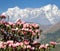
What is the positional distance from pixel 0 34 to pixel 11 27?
71 centimetres

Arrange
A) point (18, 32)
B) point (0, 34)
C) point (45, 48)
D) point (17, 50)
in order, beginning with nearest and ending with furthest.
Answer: point (17, 50) < point (45, 48) < point (18, 32) < point (0, 34)

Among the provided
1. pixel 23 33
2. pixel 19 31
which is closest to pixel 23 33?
pixel 23 33

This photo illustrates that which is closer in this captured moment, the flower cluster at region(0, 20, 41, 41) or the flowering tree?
the flowering tree

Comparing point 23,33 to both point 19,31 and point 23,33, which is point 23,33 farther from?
point 19,31

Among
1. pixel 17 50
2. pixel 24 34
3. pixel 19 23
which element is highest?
pixel 19 23

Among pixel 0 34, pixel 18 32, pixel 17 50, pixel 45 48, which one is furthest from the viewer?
pixel 0 34

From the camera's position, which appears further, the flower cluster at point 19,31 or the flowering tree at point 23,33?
the flower cluster at point 19,31

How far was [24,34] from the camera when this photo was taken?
10023 mm

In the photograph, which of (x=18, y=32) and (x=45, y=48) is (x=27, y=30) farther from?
(x=45, y=48)

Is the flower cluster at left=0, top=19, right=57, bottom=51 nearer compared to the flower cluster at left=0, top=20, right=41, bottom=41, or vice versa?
the flower cluster at left=0, top=19, right=57, bottom=51

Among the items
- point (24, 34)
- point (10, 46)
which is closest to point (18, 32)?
point (24, 34)

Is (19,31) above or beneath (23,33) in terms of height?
above

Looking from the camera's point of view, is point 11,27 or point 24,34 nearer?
point 24,34

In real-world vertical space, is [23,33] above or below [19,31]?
Answer: below
